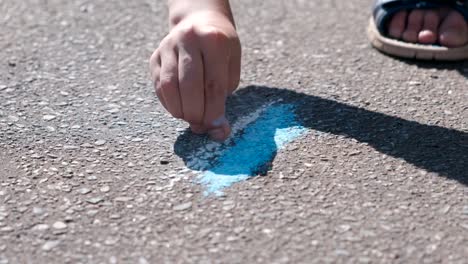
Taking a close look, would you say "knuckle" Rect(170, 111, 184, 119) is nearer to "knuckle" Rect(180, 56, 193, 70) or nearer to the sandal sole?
"knuckle" Rect(180, 56, 193, 70)

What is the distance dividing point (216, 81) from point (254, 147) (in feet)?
0.58

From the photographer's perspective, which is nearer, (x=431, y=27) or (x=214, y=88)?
(x=214, y=88)

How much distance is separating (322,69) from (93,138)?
71cm

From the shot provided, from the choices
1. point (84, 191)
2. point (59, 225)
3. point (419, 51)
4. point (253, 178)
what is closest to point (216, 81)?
point (253, 178)

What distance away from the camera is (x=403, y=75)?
7.43ft

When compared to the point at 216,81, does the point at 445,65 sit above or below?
below

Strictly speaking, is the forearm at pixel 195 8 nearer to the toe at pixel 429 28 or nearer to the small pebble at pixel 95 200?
the small pebble at pixel 95 200

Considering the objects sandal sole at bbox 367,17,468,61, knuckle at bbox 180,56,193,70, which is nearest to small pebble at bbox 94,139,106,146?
knuckle at bbox 180,56,193,70

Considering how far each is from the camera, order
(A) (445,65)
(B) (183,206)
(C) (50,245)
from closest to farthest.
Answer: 1. (C) (50,245)
2. (B) (183,206)
3. (A) (445,65)

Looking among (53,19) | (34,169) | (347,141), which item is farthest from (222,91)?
(53,19)

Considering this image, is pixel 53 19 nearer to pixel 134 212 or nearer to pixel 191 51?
pixel 191 51

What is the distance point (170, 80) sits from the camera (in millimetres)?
1843

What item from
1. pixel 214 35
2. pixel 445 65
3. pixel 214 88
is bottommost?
pixel 445 65

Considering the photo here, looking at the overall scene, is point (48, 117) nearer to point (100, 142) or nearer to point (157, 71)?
point (100, 142)
